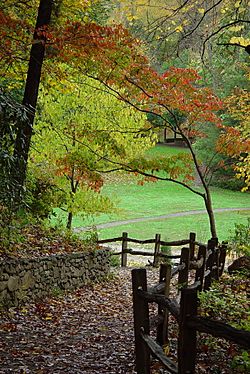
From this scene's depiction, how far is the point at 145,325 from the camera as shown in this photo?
15.5 ft

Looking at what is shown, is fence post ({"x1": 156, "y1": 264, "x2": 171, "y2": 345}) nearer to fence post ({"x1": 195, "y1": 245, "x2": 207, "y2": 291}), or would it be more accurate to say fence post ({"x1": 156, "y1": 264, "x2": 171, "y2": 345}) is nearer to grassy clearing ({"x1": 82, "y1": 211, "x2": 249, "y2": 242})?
fence post ({"x1": 195, "y1": 245, "x2": 207, "y2": 291})

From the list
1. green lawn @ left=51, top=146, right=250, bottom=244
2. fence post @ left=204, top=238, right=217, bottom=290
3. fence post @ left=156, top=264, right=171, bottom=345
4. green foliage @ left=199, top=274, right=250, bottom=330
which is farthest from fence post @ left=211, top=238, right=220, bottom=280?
green lawn @ left=51, top=146, right=250, bottom=244

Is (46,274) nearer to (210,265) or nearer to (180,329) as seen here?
(210,265)

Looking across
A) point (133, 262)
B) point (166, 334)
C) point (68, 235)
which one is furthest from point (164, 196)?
point (166, 334)

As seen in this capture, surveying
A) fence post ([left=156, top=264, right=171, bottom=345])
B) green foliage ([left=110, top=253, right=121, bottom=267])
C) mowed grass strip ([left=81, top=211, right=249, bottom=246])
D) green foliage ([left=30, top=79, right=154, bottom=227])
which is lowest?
green foliage ([left=110, top=253, right=121, bottom=267])

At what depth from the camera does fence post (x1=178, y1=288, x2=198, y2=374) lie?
368 centimetres

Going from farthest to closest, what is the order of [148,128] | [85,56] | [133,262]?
[133,262] < [148,128] < [85,56]

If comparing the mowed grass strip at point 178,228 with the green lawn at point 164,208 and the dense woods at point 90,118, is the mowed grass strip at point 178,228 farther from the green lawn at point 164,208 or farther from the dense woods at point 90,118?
the dense woods at point 90,118

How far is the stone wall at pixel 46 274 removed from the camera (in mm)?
8273

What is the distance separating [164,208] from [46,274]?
22.9 metres

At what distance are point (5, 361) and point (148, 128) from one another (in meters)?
9.14

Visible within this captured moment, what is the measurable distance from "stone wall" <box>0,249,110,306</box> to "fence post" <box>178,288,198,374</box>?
494cm

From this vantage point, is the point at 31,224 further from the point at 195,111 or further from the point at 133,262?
the point at 133,262

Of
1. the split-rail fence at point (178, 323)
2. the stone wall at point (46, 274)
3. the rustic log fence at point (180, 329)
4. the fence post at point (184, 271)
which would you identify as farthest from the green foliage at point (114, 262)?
the rustic log fence at point (180, 329)
